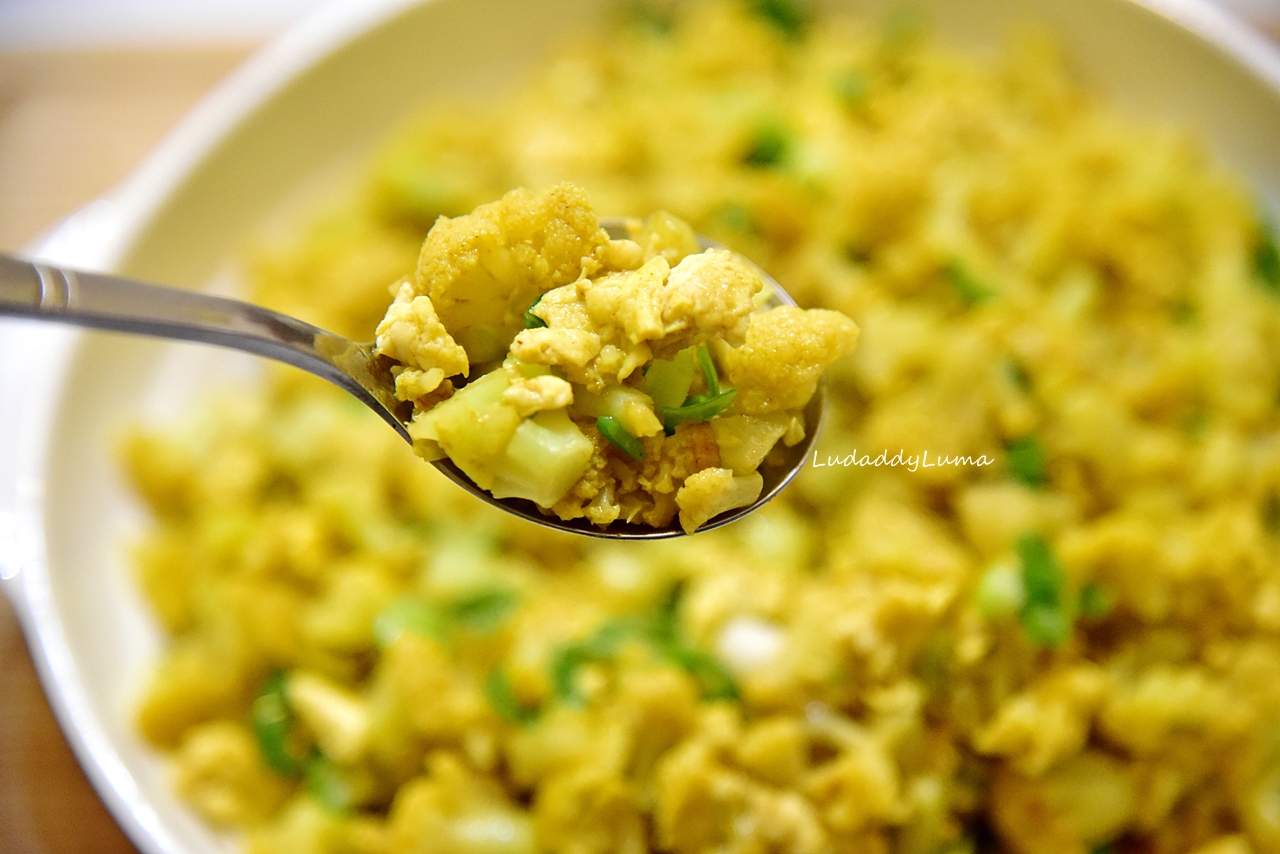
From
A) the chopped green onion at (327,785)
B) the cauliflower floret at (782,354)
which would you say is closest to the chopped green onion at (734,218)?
the cauliflower floret at (782,354)

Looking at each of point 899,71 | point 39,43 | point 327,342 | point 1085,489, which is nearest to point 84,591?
point 327,342

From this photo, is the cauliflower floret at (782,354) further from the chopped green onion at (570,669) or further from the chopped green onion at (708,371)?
the chopped green onion at (570,669)

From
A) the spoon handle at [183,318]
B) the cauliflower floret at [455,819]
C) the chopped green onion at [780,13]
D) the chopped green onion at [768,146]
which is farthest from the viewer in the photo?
the chopped green onion at [780,13]

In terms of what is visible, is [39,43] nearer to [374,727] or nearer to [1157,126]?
[374,727]

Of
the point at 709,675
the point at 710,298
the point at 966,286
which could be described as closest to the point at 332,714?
the point at 709,675

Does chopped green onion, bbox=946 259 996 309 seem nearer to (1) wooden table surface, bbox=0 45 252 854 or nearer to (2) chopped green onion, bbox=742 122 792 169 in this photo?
(2) chopped green onion, bbox=742 122 792 169

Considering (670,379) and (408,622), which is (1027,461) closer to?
(670,379)
